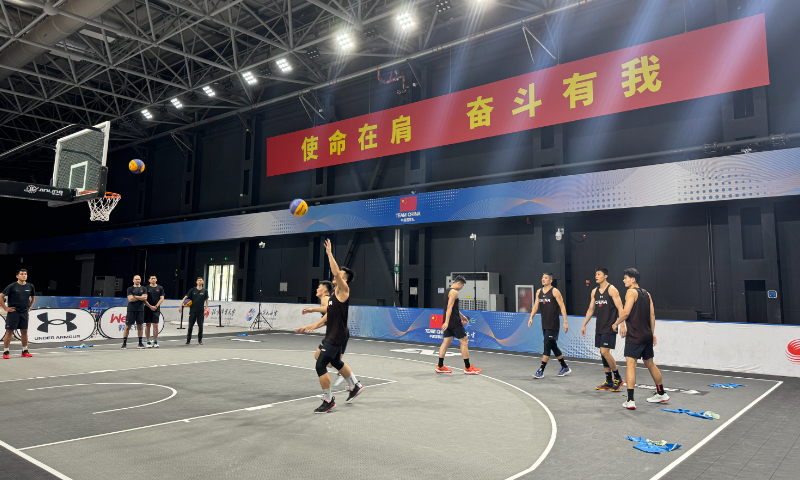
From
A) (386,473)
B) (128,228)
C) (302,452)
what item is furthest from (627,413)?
(128,228)

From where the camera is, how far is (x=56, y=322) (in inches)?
598

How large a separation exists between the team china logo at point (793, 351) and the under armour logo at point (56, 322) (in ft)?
64.8

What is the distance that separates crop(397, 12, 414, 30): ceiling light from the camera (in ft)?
53.7

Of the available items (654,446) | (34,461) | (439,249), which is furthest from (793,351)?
(34,461)

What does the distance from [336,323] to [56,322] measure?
13015 mm

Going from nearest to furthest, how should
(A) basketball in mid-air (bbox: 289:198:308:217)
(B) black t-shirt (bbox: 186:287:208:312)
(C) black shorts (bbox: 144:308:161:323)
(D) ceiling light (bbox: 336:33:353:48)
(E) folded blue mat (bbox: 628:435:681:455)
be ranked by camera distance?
(E) folded blue mat (bbox: 628:435:681:455) → (A) basketball in mid-air (bbox: 289:198:308:217) → (C) black shorts (bbox: 144:308:161:323) → (B) black t-shirt (bbox: 186:287:208:312) → (D) ceiling light (bbox: 336:33:353:48)

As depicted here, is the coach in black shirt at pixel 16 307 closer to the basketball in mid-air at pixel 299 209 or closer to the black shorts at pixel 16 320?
the black shorts at pixel 16 320

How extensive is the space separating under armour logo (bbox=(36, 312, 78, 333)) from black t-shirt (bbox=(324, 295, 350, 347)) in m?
12.8

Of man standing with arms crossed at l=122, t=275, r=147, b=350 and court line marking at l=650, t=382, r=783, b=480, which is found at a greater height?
man standing with arms crossed at l=122, t=275, r=147, b=350

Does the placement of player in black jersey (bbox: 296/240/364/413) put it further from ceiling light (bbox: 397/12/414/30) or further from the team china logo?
ceiling light (bbox: 397/12/414/30)

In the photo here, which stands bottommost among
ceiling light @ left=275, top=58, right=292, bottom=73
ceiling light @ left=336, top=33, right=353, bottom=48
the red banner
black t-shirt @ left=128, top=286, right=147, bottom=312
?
black t-shirt @ left=128, top=286, right=147, bottom=312

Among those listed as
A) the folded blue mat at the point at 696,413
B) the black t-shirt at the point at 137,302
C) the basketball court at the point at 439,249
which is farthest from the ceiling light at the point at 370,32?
the folded blue mat at the point at 696,413

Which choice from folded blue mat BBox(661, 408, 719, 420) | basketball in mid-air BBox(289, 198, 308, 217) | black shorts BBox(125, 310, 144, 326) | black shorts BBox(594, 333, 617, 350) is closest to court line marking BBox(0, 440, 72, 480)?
folded blue mat BBox(661, 408, 719, 420)

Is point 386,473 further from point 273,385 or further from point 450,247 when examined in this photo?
point 450,247
